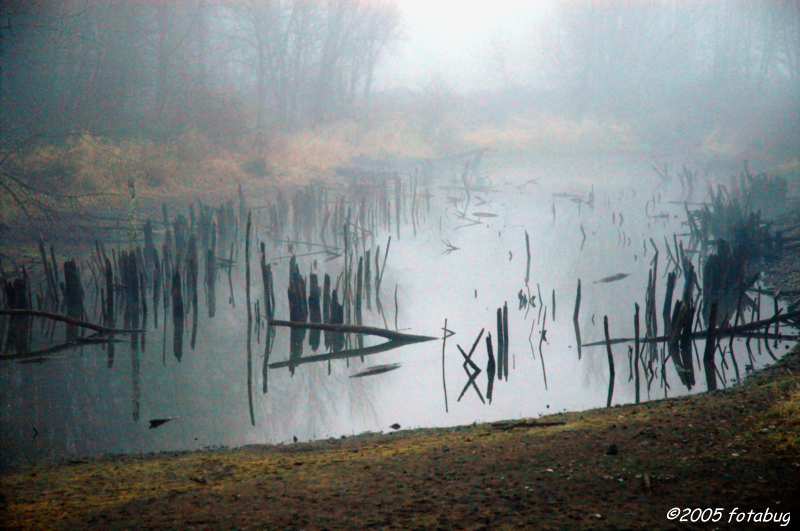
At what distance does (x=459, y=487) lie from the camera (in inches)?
186

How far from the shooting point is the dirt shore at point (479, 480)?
413cm

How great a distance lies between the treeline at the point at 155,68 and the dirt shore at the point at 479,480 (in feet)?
54.7

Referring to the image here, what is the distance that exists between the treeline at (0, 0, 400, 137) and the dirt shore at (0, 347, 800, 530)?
1668 centimetres

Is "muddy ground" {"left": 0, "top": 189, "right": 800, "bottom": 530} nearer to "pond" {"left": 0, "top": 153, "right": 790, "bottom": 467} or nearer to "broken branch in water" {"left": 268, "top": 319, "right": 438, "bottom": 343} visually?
"pond" {"left": 0, "top": 153, "right": 790, "bottom": 467}

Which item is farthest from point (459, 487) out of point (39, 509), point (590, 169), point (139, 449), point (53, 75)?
point (590, 169)

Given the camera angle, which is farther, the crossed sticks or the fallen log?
the fallen log

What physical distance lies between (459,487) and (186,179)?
919 inches

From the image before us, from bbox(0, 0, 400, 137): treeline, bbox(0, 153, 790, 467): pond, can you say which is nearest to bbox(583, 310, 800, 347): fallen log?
bbox(0, 153, 790, 467): pond

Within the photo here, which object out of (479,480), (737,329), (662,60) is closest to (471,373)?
(737,329)

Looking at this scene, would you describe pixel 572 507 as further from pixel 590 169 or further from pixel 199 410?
pixel 590 169

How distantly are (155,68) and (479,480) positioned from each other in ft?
107

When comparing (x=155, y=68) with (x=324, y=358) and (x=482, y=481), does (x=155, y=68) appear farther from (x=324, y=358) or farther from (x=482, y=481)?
(x=482, y=481)

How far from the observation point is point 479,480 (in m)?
4.83

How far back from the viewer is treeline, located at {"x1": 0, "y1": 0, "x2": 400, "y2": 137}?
2611cm
